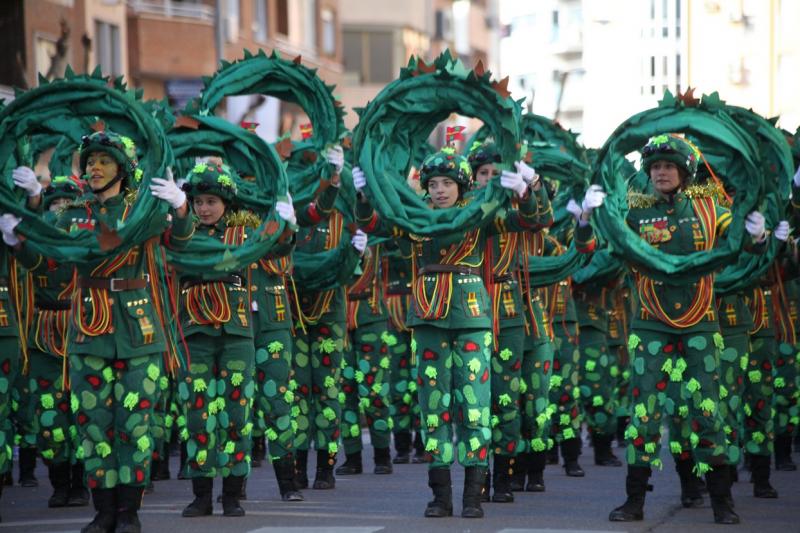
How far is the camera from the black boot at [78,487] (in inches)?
521

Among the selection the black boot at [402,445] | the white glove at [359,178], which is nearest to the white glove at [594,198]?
the white glove at [359,178]

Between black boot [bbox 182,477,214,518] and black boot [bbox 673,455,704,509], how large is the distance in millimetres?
2923

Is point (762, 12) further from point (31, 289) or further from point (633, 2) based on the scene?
point (31, 289)

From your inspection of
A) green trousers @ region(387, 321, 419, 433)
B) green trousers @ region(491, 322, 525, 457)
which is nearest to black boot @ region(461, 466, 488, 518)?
green trousers @ region(491, 322, 525, 457)

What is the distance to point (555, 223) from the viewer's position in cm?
1608

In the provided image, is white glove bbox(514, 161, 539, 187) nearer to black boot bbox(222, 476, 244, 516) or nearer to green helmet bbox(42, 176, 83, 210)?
black boot bbox(222, 476, 244, 516)

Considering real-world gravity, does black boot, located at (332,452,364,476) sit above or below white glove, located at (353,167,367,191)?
below

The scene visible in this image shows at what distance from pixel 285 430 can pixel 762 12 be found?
34518mm

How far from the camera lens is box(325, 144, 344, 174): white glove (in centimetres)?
1341

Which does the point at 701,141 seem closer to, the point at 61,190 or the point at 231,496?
the point at 231,496

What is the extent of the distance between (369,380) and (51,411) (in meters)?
3.25

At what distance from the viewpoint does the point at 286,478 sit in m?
13.2

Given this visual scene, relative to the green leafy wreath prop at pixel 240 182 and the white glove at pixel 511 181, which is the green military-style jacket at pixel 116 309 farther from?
the white glove at pixel 511 181

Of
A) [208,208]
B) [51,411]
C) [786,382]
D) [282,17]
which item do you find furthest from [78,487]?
[282,17]
